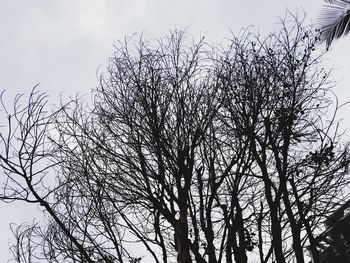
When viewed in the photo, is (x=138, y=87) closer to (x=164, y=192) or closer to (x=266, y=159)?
(x=164, y=192)

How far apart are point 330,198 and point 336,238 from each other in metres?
5.65

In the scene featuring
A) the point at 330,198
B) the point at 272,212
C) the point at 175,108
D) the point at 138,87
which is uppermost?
the point at 138,87

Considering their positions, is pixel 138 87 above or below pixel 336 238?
above

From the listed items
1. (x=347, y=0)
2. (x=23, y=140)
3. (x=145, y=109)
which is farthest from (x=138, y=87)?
(x=347, y=0)

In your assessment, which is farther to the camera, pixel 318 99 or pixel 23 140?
pixel 318 99

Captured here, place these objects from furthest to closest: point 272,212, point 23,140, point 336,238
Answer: point 336,238 → point 272,212 → point 23,140

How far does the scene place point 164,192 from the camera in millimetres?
6965

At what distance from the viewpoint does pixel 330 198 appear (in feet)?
26.0

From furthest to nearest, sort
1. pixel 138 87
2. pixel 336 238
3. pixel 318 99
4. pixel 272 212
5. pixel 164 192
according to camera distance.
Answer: pixel 336 238
pixel 318 99
pixel 138 87
pixel 164 192
pixel 272 212

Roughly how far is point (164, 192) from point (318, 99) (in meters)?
3.52

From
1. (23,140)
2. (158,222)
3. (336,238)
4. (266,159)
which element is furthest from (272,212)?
(336,238)

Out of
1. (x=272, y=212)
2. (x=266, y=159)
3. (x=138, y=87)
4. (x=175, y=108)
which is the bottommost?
(x=272, y=212)

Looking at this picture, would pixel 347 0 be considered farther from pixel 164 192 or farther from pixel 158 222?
pixel 158 222

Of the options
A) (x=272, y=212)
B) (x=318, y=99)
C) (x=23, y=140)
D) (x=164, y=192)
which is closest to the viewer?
(x=23, y=140)
